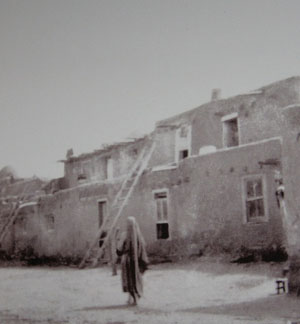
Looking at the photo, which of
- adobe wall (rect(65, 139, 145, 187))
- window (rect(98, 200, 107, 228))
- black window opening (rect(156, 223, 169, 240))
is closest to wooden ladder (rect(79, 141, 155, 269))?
window (rect(98, 200, 107, 228))

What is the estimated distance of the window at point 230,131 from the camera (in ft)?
68.9

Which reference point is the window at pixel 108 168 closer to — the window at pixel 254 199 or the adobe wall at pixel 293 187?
the window at pixel 254 199

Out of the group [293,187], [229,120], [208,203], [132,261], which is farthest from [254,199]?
[229,120]

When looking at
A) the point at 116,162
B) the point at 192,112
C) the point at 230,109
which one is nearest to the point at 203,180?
the point at 230,109

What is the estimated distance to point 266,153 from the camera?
1464cm

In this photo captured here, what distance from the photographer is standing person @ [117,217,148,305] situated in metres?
9.52

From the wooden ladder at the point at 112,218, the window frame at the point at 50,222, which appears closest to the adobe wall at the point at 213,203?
the wooden ladder at the point at 112,218

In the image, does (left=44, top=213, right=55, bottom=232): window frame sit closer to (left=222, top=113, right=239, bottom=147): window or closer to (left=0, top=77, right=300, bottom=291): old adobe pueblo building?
(left=0, top=77, right=300, bottom=291): old adobe pueblo building

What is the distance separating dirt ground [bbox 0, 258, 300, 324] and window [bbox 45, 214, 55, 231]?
29.5 feet

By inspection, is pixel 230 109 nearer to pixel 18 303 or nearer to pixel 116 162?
pixel 116 162

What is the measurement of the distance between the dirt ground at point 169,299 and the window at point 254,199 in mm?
1526

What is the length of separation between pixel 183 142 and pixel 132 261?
14369 millimetres

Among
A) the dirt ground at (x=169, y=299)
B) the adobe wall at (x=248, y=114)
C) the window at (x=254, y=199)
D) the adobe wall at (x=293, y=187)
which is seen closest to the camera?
the dirt ground at (x=169, y=299)

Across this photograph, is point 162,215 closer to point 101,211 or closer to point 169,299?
point 101,211
